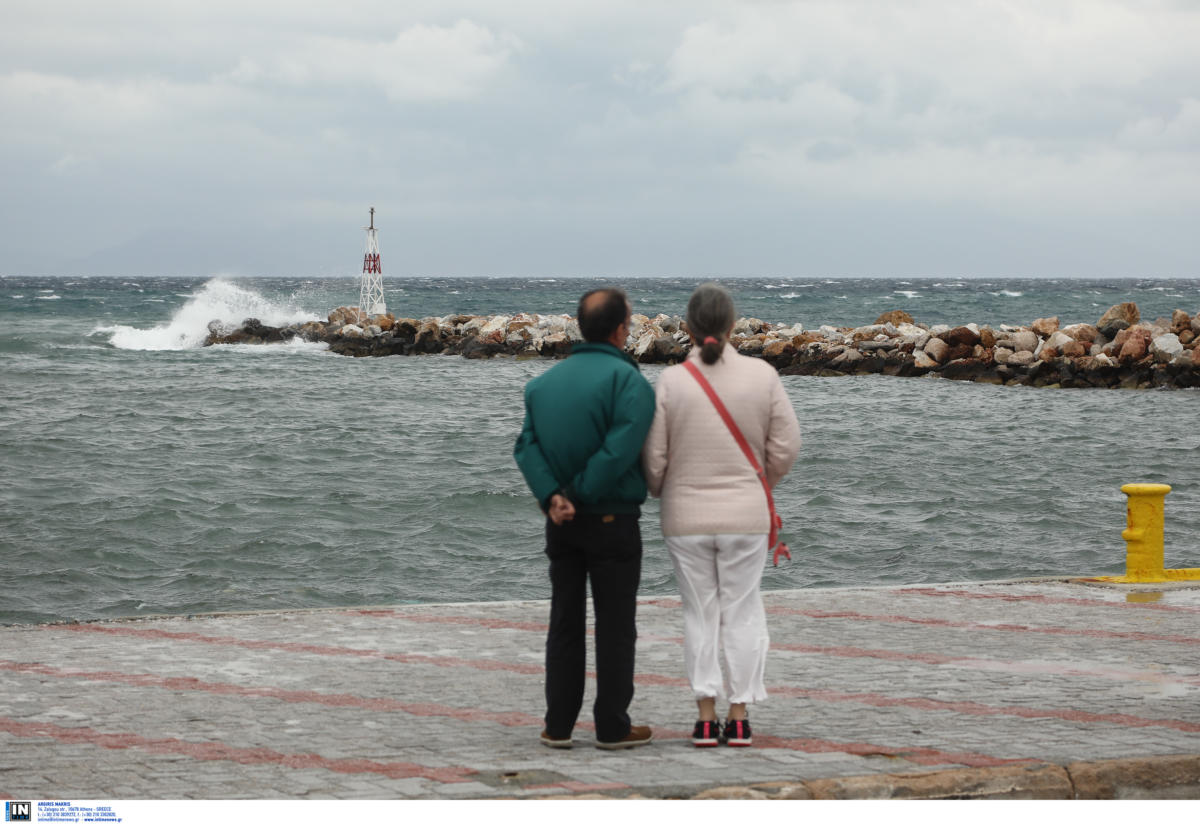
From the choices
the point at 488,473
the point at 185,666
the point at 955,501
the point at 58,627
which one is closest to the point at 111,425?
the point at 488,473

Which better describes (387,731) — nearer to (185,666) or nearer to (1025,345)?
(185,666)

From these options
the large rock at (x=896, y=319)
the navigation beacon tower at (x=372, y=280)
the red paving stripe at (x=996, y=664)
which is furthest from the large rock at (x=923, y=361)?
the red paving stripe at (x=996, y=664)

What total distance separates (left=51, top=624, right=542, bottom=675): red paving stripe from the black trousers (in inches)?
56.3

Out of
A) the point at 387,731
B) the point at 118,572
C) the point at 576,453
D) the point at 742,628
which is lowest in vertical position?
the point at 118,572

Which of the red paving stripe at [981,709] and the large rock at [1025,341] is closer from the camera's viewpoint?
the red paving stripe at [981,709]

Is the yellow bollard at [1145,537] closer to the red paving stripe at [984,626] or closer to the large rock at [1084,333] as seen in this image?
the red paving stripe at [984,626]

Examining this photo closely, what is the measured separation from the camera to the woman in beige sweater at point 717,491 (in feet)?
16.8

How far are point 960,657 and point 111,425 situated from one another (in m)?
21.0

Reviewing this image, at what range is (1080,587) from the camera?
903cm

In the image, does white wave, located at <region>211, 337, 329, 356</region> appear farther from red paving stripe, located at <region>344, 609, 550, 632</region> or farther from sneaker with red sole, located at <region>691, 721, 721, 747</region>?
sneaker with red sole, located at <region>691, 721, 721, 747</region>

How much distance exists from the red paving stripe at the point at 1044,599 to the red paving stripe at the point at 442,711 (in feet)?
12.2

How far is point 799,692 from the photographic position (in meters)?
6.11

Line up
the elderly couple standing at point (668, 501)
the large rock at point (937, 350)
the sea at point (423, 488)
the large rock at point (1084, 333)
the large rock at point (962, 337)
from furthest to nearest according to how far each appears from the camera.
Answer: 1. the large rock at point (962, 337)
2. the large rock at point (937, 350)
3. the large rock at point (1084, 333)
4. the sea at point (423, 488)
5. the elderly couple standing at point (668, 501)
